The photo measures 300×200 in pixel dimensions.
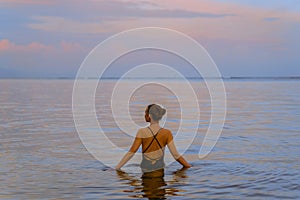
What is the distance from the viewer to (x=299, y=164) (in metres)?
15.6

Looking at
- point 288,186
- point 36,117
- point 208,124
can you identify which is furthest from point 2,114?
point 288,186

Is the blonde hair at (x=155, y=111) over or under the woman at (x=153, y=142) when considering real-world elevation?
over

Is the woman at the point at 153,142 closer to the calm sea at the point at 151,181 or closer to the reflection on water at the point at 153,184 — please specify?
the reflection on water at the point at 153,184

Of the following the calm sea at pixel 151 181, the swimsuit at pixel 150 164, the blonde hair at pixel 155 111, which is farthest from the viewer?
the swimsuit at pixel 150 164

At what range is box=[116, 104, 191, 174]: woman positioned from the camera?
1257 centimetres

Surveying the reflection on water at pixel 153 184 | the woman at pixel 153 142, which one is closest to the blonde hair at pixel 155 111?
the woman at pixel 153 142

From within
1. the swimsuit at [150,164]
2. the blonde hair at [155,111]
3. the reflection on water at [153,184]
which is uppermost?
the blonde hair at [155,111]

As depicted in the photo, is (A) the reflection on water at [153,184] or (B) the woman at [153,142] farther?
(B) the woman at [153,142]

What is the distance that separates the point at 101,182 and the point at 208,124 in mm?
17925

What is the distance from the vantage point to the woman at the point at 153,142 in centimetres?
1257

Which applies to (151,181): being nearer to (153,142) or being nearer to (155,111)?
(153,142)

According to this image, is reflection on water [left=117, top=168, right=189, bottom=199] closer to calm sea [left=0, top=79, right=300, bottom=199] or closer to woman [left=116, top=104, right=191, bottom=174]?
calm sea [left=0, top=79, right=300, bottom=199]

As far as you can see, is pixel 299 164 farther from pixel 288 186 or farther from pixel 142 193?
pixel 142 193

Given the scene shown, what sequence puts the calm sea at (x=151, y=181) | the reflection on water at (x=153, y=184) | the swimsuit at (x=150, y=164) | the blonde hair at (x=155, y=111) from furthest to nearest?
the swimsuit at (x=150, y=164), the blonde hair at (x=155, y=111), the calm sea at (x=151, y=181), the reflection on water at (x=153, y=184)
